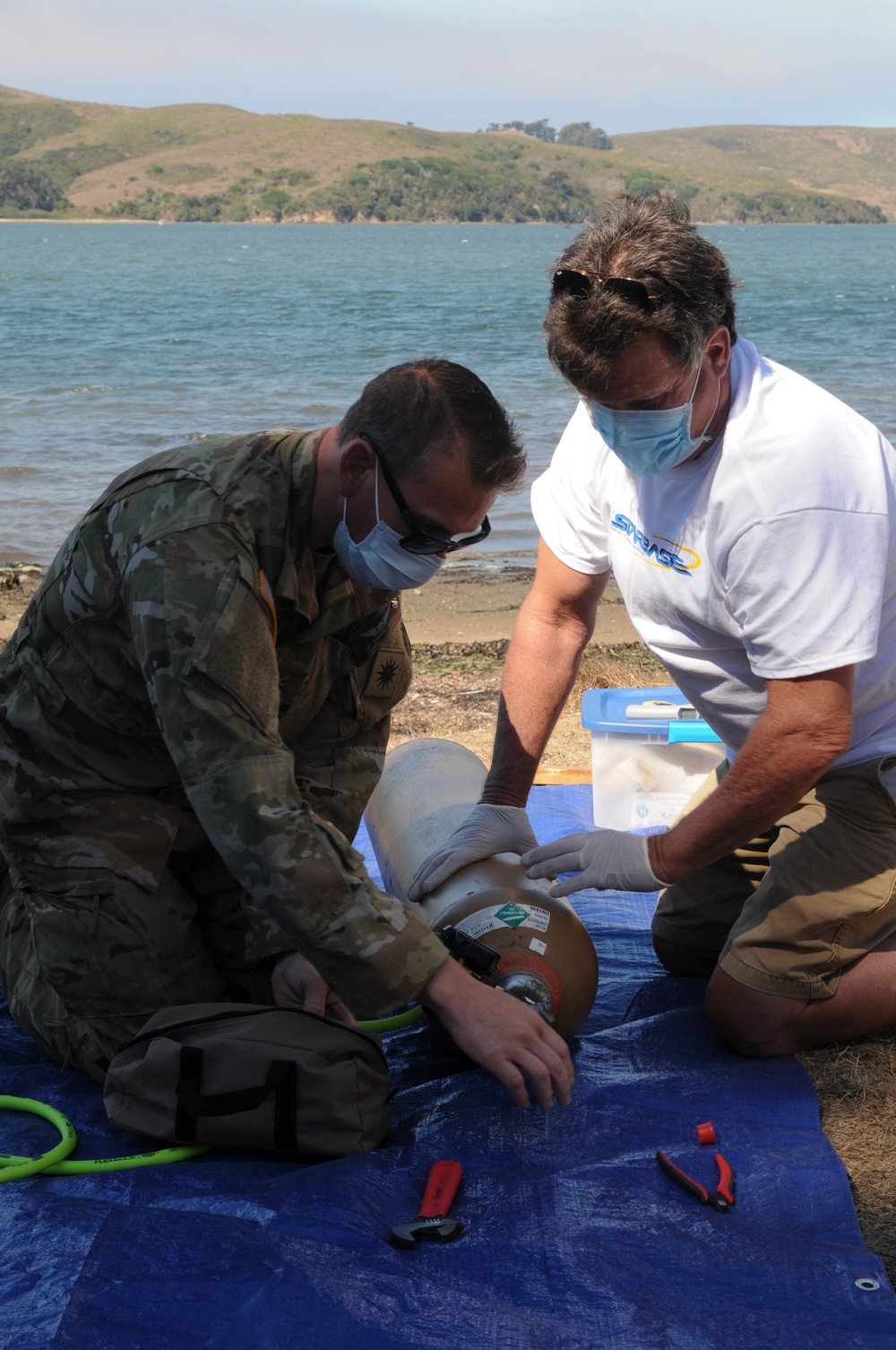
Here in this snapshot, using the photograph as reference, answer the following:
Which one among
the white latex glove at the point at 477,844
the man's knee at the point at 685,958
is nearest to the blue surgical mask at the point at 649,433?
the white latex glove at the point at 477,844

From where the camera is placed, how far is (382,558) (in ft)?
9.41

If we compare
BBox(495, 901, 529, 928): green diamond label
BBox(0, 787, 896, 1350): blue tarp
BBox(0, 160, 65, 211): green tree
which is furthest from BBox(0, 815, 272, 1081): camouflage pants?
BBox(0, 160, 65, 211): green tree

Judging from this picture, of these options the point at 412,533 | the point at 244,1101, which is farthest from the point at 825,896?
the point at 244,1101

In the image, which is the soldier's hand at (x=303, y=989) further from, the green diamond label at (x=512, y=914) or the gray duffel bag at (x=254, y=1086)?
the green diamond label at (x=512, y=914)

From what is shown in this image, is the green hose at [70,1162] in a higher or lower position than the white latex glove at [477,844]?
lower

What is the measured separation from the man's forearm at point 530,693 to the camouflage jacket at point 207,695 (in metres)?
0.46

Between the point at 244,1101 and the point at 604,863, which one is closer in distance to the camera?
the point at 244,1101

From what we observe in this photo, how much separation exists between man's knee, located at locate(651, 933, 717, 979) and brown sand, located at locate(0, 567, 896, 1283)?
519mm

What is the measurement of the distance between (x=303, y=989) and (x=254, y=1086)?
1.30 feet

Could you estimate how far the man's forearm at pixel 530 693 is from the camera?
143 inches

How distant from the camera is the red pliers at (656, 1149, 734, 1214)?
8.02 ft

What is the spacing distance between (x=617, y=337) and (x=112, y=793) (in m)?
1.66

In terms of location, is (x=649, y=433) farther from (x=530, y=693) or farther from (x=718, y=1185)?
(x=718, y=1185)

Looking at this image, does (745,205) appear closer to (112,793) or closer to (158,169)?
(158,169)
